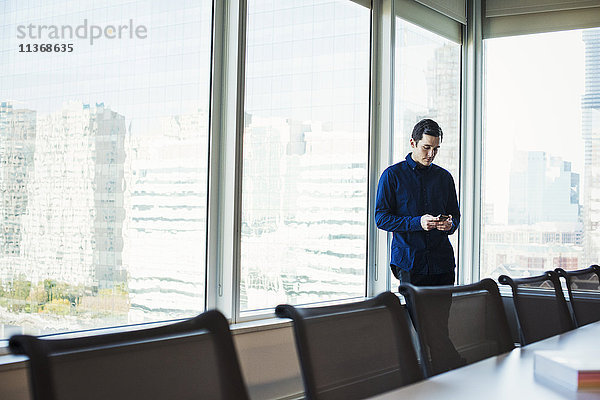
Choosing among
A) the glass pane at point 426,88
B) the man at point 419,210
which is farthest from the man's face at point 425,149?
the glass pane at point 426,88

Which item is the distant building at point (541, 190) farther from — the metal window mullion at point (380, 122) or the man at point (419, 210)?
the man at point (419, 210)

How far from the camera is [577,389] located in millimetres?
1632

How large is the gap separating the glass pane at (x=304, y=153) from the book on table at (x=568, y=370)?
233 cm

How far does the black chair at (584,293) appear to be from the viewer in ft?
10.1

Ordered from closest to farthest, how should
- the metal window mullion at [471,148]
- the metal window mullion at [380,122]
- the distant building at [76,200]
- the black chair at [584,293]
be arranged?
the distant building at [76,200] < the black chair at [584,293] < the metal window mullion at [380,122] < the metal window mullion at [471,148]

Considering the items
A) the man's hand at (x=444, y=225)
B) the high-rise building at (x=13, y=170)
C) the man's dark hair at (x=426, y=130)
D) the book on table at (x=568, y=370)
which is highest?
the man's dark hair at (x=426, y=130)

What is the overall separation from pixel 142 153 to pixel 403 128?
2.52 m

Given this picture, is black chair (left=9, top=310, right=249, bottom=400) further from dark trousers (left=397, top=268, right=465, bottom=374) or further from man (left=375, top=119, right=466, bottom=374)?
man (left=375, top=119, right=466, bottom=374)

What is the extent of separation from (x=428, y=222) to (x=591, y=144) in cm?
262

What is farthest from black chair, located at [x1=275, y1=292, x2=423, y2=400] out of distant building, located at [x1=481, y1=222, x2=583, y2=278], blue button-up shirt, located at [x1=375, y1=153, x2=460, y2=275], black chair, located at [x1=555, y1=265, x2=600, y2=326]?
distant building, located at [x1=481, y1=222, x2=583, y2=278]

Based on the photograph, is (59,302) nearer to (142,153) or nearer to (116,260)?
(116,260)

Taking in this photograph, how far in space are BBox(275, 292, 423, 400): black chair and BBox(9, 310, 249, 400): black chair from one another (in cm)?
26

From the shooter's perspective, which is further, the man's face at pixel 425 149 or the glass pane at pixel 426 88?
the glass pane at pixel 426 88

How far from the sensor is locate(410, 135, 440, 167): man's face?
3982 mm
